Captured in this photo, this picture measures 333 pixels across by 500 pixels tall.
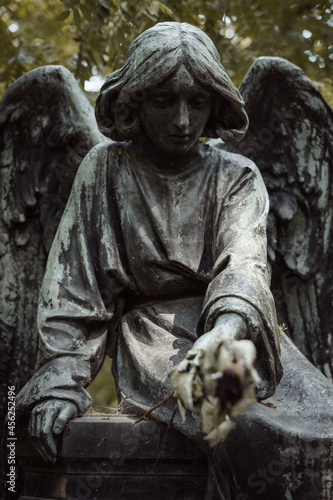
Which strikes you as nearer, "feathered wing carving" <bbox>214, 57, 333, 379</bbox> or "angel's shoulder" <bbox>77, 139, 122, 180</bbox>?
"angel's shoulder" <bbox>77, 139, 122, 180</bbox>

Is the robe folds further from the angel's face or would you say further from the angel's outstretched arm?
the angel's face

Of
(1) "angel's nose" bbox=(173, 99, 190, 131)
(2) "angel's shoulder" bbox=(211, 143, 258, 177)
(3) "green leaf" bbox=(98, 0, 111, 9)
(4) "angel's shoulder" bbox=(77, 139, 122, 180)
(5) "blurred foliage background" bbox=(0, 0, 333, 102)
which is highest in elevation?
(3) "green leaf" bbox=(98, 0, 111, 9)

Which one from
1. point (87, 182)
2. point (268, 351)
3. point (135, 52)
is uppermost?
point (135, 52)

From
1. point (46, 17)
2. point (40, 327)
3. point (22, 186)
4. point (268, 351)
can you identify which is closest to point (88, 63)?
point (46, 17)

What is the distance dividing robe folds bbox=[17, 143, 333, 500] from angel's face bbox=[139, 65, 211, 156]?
0.63ft

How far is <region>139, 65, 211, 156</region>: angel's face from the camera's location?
3.05m

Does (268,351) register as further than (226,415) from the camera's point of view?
Yes

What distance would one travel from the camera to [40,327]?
321 cm

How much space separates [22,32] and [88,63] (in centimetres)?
100

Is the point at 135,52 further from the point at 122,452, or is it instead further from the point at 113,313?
the point at 122,452

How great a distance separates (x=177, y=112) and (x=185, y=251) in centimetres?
56

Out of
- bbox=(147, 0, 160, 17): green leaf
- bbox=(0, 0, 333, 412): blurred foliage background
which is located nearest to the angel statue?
bbox=(147, 0, 160, 17): green leaf

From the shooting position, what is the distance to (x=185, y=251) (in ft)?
10.6

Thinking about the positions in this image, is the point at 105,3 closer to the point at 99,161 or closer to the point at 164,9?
the point at 164,9
